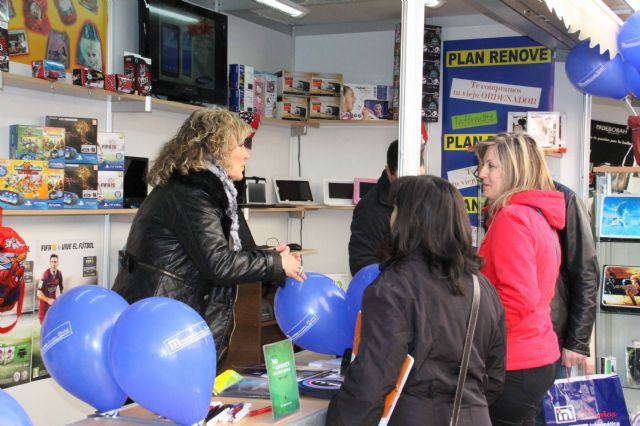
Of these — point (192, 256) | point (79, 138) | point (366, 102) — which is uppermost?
point (366, 102)

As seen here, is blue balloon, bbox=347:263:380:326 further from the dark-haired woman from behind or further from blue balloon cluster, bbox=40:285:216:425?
blue balloon cluster, bbox=40:285:216:425

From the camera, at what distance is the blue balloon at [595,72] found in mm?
4305

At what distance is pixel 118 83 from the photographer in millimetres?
4426

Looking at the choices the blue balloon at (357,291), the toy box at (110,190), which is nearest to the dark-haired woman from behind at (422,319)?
the blue balloon at (357,291)

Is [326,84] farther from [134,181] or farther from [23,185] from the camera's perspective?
[23,185]

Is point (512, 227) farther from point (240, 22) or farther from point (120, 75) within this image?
point (240, 22)

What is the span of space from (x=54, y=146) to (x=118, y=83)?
22.5 inches

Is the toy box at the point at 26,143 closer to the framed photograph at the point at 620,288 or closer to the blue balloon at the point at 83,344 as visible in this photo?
the blue balloon at the point at 83,344

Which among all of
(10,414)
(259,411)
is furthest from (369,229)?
(10,414)

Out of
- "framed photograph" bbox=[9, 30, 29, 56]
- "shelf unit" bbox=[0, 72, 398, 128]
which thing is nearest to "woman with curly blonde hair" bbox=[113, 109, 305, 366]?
"shelf unit" bbox=[0, 72, 398, 128]

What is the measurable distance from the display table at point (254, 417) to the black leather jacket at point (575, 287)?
43.6 inches

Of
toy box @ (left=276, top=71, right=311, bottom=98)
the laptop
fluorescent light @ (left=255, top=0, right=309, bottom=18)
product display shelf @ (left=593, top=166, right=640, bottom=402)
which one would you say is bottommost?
product display shelf @ (left=593, top=166, right=640, bottom=402)

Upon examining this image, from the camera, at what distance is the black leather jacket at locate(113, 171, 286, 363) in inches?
97.6

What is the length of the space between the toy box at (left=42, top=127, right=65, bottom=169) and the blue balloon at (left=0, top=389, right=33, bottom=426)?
263 cm
